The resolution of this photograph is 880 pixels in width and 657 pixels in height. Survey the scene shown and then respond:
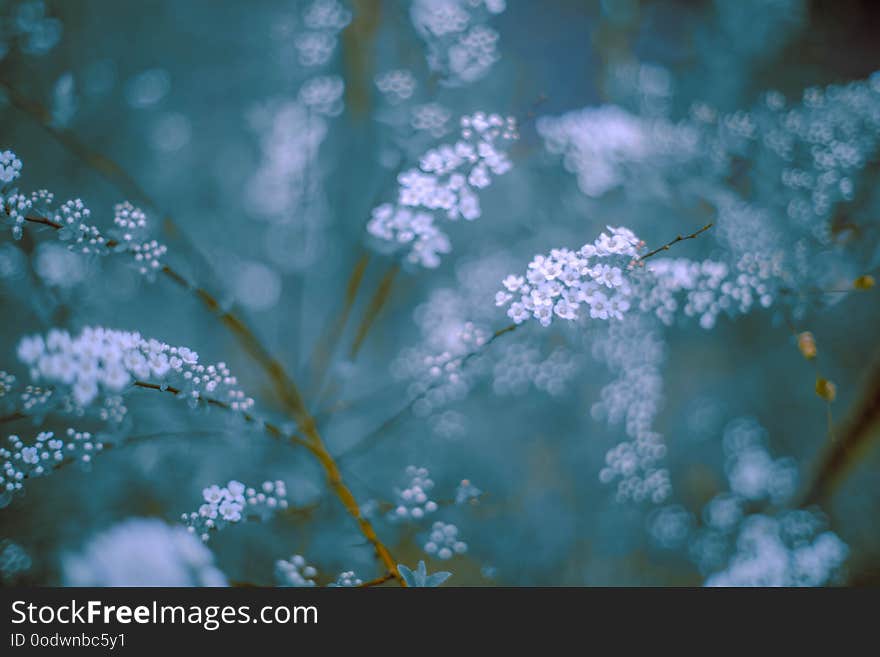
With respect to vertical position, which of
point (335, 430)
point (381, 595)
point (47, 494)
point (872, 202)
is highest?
point (872, 202)

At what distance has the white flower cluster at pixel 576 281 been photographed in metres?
0.70

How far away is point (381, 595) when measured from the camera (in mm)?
758

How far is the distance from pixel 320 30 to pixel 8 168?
88cm

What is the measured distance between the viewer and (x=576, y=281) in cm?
70

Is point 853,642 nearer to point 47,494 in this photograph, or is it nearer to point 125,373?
point 125,373

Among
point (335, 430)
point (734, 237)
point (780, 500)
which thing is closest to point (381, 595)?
point (335, 430)

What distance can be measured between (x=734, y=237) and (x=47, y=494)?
1479 millimetres

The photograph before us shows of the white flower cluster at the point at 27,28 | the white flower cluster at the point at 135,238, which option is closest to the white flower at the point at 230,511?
the white flower cluster at the point at 135,238

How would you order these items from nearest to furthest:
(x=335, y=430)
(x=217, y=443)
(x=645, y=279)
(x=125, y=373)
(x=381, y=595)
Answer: (x=125, y=373) → (x=381, y=595) → (x=645, y=279) → (x=217, y=443) → (x=335, y=430)

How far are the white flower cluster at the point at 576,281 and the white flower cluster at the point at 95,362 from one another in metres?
0.44

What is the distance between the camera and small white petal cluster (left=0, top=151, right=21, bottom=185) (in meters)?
0.66

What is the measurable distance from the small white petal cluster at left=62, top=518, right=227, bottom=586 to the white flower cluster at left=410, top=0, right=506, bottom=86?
0.95 m

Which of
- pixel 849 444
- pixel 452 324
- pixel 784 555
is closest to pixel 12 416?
pixel 452 324

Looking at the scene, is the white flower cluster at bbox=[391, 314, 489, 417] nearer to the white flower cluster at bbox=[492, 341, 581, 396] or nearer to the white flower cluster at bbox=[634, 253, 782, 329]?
the white flower cluster at bbox=[492, 341, 581, 396]
